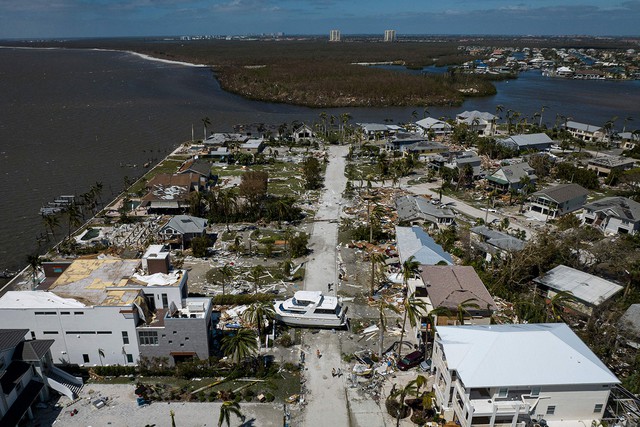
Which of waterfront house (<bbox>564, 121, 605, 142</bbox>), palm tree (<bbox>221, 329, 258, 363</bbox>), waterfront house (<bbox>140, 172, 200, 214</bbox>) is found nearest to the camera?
palm tree (<bbox>221, 329, 258, 363</bbox>)

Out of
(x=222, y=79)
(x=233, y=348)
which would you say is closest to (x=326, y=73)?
(x=222, y=79)

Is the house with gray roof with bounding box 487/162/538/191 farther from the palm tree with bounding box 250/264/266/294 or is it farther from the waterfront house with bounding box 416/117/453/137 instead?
the palm tree with bounding box 250/264/266/294

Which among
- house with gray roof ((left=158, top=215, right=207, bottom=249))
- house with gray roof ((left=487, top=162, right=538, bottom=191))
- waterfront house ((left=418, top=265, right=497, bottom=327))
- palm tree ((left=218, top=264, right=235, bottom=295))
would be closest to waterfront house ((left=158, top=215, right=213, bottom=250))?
house with gray roof ((left=158, top=215, right=207, bottom=249))

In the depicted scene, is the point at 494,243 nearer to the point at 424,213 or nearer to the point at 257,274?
the point at 424,213

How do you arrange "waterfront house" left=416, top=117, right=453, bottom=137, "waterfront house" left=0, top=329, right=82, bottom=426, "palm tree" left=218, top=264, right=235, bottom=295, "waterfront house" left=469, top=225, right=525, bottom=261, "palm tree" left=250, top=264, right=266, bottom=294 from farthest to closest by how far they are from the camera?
"waterfront house" left=416, top=117, right=453, bottom=137
"waterfront house" left=469, top=225, right=525, bottom=261
"palm tree" left=250, top=264, right=266, bottom=294
"palm tree" left=218, top=264, right=235, bottom=295
"waterfront house" left=0, top=329, right=82, bottom=426

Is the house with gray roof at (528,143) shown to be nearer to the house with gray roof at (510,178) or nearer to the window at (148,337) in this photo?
the house with gray roof at (510,178)

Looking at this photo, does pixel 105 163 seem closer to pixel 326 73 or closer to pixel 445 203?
pixel 445 203
